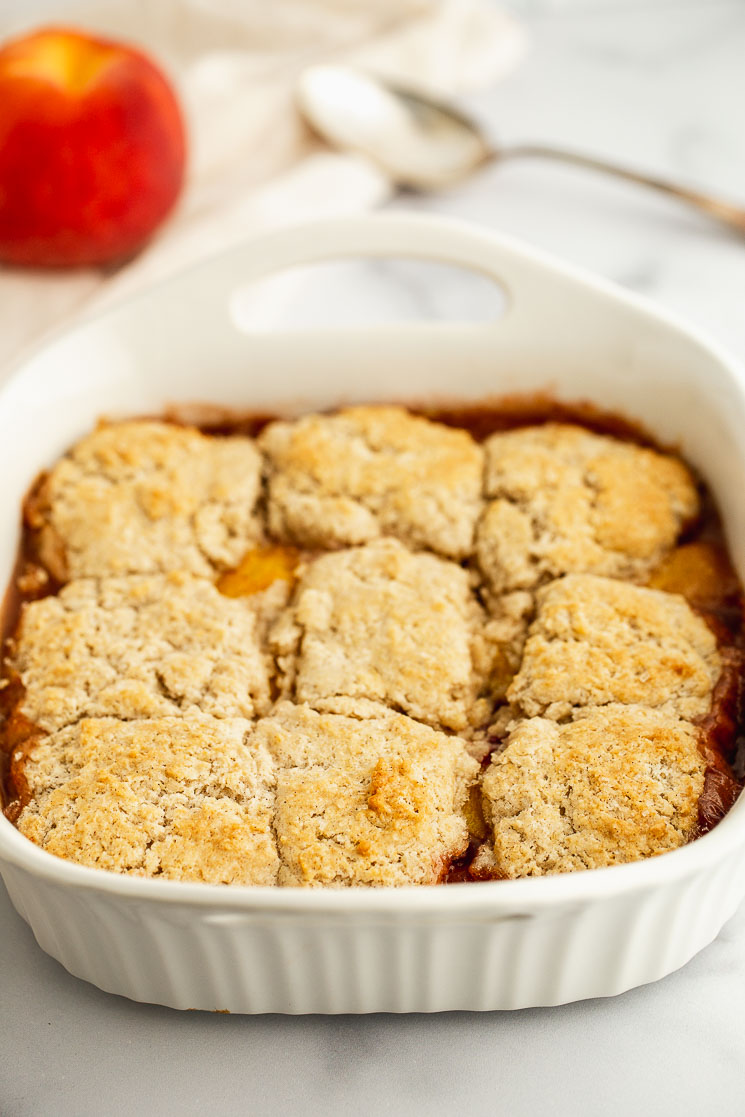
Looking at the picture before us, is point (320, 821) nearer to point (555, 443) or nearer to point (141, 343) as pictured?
point (555, 443)

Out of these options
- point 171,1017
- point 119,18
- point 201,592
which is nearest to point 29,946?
point 171,1017

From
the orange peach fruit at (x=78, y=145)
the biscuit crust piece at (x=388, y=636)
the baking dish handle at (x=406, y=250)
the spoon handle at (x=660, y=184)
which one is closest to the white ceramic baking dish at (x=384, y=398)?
the baking dish handle at (x=406, y=250)

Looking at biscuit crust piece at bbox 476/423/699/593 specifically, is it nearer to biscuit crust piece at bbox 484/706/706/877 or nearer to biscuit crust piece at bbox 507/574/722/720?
biscuit crust piece at bbox 507/574/722/720

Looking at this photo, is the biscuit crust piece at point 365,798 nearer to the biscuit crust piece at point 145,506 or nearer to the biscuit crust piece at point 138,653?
the biscuit crust piece at point 138,653

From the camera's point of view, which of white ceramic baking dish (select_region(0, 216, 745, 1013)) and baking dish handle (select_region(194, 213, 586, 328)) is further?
baking dish handle (select_region(194, 213, 586, 328))

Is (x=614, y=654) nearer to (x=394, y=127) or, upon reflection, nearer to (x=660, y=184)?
(x=660, y=184)

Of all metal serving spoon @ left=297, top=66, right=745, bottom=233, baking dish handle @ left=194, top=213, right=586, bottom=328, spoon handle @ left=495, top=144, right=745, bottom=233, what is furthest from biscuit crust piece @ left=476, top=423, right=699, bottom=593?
metal serving spoon @ left=297, top=66, right=745, bottom=233

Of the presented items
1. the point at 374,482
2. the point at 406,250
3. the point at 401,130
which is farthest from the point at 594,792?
the point at 401,130
